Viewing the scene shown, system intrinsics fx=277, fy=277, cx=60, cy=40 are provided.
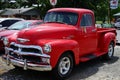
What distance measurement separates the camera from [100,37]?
10.2 meters

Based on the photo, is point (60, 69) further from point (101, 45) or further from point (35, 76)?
point (101, 45)

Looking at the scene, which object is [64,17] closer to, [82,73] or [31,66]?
[82,73]

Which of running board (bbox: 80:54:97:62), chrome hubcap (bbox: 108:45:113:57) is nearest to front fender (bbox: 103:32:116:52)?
chrome hubcap (bbox: 108:45:113:57)

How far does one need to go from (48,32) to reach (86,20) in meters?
1.95

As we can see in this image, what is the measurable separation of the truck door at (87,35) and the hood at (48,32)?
21.0 inches

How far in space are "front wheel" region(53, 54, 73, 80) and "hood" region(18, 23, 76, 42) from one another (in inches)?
25.3

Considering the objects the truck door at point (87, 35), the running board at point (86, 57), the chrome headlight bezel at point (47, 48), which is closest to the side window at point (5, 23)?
the truck door at point (87, 35)

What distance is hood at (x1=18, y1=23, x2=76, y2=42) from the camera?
7.45 metres

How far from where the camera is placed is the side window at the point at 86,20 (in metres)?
8.93


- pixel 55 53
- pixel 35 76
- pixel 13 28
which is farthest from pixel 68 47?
pixel 13 28

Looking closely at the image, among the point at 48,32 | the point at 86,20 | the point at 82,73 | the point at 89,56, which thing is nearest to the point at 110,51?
the point at 89,56

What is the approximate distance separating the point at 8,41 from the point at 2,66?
4.38ft

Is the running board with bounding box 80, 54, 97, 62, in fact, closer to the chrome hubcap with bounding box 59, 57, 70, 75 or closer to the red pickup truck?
the red pickup truck

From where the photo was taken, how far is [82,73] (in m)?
8.42
